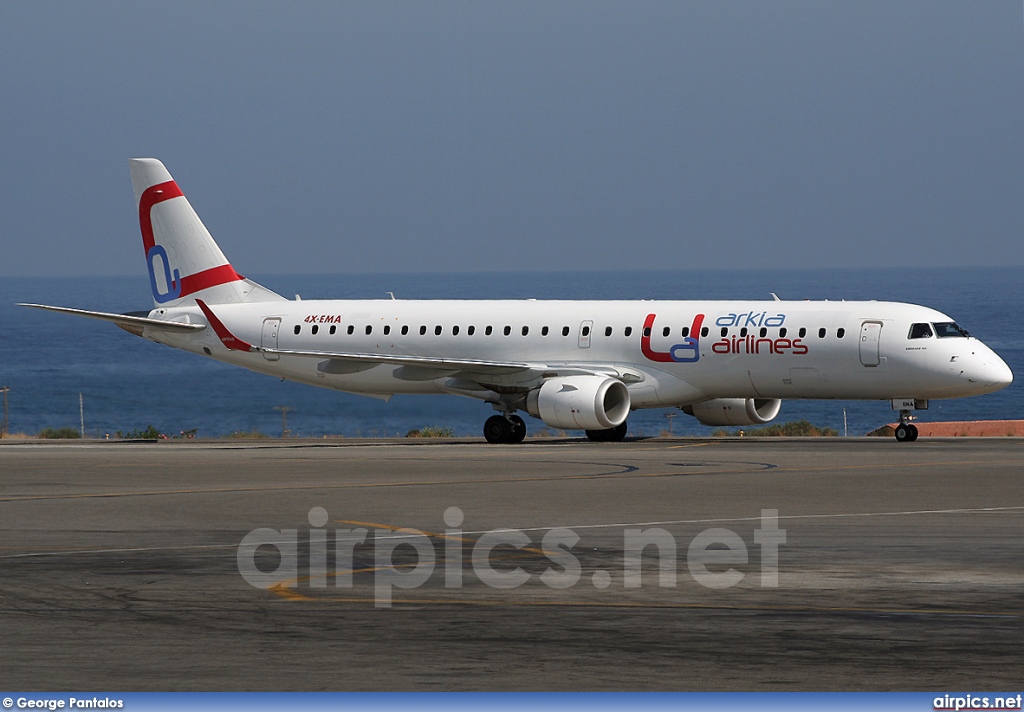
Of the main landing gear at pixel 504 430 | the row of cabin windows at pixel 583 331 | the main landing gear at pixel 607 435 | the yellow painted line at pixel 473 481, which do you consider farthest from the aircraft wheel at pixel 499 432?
the yellow painted line at pixel 473 481

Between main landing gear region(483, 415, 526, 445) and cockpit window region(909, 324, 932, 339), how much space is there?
9.95 meters

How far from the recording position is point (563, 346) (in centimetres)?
4159

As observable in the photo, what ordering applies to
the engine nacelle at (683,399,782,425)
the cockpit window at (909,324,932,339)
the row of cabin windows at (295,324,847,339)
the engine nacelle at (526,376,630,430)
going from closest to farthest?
the cockpit window at (909,324,932,339) → the row of cabin windows at (295,324,847,339) → the engine nacelle at (526,376,630,430) → the engine nacelle at (683,399,782,425)

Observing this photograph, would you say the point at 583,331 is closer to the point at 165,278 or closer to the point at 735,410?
the point at 735,410

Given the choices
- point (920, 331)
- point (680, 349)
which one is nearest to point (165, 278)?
point (680, 349)

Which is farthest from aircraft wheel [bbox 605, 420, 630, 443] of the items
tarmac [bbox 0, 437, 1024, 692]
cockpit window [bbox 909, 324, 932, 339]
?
tarmac [bbox 0, 437, 1024, 692]

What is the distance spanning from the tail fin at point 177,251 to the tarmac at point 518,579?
62.5 ft

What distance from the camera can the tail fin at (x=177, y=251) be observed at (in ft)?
158

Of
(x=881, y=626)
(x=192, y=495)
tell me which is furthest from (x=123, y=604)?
(x=192, y=495)

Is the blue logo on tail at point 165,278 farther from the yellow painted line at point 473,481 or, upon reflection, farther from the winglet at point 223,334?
the yellow painted line at point 473,481

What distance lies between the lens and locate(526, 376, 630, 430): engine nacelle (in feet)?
128

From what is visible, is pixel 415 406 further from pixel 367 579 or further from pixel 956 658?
pixel 956 658

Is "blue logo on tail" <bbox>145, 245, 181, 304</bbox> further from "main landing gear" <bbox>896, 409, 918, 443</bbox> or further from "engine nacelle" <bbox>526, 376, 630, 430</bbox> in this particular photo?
"main landing gear" <bbox>896, 409, 918, 443</bbox>

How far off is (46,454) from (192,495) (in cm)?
1292
